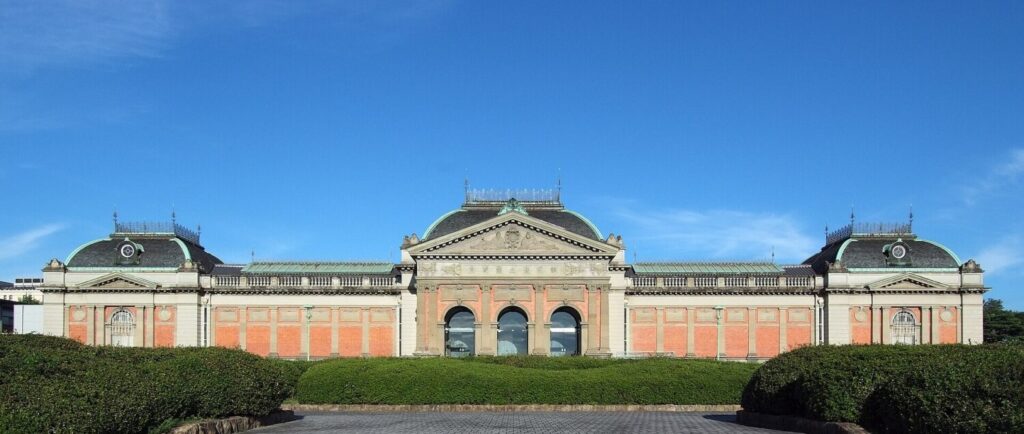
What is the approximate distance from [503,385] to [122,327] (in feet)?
151

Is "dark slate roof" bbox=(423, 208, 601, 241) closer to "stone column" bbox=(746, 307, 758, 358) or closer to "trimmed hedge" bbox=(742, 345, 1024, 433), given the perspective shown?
"stone column" bbox=(746, 307, 758, 358)

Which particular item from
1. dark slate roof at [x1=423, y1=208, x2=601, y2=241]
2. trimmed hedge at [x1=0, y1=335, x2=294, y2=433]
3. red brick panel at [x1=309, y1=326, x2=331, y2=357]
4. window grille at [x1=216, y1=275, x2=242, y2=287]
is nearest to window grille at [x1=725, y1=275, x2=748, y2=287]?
dark slate roof at [x1=423, y1=208, x2=601, y2=241]

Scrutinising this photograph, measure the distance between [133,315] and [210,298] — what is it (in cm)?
533

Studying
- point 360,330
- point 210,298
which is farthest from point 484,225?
point 210,298

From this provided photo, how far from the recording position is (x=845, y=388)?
25.0 meters

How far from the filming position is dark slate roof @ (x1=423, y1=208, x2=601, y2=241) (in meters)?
76.7

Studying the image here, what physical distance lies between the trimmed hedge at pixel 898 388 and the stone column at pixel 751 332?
47995 mm

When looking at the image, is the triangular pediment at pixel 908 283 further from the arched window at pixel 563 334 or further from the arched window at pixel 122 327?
the arched window at pixel 122 327

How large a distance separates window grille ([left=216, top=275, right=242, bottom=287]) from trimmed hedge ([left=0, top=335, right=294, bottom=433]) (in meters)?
47.9

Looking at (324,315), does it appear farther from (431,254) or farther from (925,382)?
(925,382)

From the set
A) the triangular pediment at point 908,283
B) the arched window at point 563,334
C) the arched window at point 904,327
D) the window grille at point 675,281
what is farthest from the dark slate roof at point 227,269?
the arched window at point 904,327

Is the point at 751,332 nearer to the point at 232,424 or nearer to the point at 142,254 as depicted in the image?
the point at 142,254

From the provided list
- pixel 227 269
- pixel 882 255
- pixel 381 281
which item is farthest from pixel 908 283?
pixel 227 269

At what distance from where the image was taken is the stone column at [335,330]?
7962 cm
